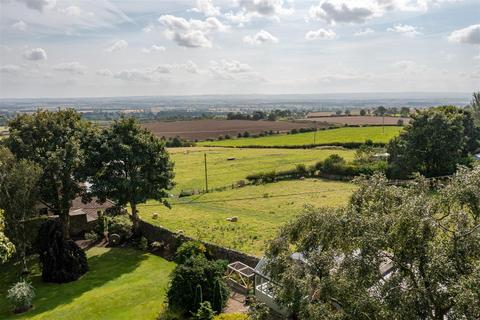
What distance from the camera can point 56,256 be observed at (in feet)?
78.9

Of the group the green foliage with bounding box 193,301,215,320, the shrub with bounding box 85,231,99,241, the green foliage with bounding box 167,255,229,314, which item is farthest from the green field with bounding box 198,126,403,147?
the green foliage with bounding box 193,301,215,320

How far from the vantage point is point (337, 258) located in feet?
37.0

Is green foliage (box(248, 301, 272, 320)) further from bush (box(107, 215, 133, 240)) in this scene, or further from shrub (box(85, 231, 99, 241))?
shrub (box(85, 231, 99, 241))

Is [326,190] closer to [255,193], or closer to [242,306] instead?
[255,193]

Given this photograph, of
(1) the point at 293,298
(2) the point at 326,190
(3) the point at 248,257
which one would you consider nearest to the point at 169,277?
(3) the point at 248,257

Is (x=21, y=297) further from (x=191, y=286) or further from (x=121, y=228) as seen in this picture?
(x=121, y=228)

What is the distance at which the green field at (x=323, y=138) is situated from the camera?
87.4m

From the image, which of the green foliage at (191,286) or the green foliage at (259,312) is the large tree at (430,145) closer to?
the green foliage at (191,286)

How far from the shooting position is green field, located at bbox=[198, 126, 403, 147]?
87.4 metres

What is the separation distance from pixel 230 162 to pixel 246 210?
30194 millimetres

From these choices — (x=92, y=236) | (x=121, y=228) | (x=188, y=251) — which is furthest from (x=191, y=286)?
(x=92, y=236)

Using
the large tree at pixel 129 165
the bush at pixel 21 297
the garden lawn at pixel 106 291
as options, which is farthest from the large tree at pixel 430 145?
the bush at pixel 21 297

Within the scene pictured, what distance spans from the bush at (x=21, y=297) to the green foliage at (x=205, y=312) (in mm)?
9100

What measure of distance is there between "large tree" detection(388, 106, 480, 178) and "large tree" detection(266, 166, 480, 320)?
1576 inches
